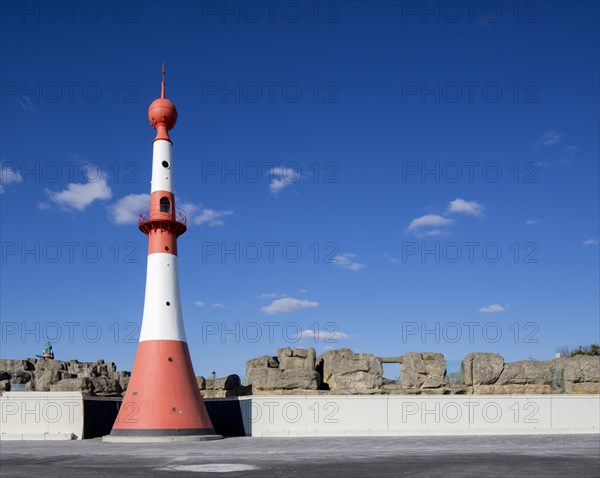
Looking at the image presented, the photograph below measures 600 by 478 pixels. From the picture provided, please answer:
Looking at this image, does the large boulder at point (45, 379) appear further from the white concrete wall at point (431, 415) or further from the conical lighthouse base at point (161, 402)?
the white concrete wall at point (431, 415)

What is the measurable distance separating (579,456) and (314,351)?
48.8ft

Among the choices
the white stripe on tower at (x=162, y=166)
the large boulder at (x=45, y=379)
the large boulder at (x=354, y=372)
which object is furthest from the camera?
the large boulder at (x=45, y=379)

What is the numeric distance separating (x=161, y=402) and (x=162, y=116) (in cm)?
1188

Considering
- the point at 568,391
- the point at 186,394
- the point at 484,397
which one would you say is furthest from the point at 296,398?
the point at 568,391

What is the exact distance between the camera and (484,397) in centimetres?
2748

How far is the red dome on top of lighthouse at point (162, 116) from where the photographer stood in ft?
91.5

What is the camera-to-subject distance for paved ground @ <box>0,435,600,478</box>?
1366 cm

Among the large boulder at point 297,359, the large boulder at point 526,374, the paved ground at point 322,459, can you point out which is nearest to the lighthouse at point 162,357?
the paved ground at point 322,459

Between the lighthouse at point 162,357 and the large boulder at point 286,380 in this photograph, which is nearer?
the lighthouse at point 162,357

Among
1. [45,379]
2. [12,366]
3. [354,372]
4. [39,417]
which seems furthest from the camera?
[12,366]

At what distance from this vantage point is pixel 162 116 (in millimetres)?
27906

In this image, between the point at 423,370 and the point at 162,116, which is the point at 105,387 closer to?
the point at 162,116

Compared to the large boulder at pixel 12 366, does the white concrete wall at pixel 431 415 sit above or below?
below

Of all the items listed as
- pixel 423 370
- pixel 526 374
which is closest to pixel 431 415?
pixel 423 370
